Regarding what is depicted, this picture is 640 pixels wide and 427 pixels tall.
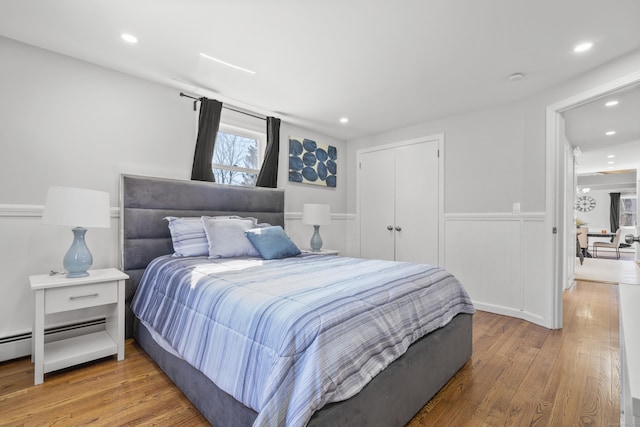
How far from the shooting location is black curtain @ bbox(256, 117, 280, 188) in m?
3.73

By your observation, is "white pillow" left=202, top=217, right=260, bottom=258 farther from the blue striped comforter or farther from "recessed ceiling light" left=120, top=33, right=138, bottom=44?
"recessed ceiling light" left=120, top=33, right=138, bottom=44

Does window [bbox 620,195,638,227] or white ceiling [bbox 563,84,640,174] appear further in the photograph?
window [bbox 620,195,638,227]

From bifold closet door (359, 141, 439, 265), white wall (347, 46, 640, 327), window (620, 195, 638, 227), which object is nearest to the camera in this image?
white wall (347, 46, 640, 327)

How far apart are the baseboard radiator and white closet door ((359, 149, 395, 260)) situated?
3405 millimetres

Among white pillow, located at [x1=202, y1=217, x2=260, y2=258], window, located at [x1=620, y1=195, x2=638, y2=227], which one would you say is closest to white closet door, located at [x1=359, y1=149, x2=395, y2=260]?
white pillow, located at [x1=202, y1=217, x2=260, y2=258]

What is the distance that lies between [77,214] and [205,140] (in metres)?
1.41

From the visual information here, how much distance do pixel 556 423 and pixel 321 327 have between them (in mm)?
1449

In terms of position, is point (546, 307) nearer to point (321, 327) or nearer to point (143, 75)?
point (321, 327)

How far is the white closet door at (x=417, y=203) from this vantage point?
3992 millimetres

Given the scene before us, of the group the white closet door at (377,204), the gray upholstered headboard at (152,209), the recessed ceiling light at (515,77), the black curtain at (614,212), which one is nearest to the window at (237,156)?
the gray upholstered headboard at (152,209)

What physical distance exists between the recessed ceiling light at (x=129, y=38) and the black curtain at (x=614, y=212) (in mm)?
13716

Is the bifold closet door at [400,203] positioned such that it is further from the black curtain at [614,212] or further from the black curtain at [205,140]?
the black curtain at [614,212]

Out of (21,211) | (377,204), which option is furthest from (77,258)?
(377,204)

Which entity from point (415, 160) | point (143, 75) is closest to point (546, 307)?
point (415, 160)
